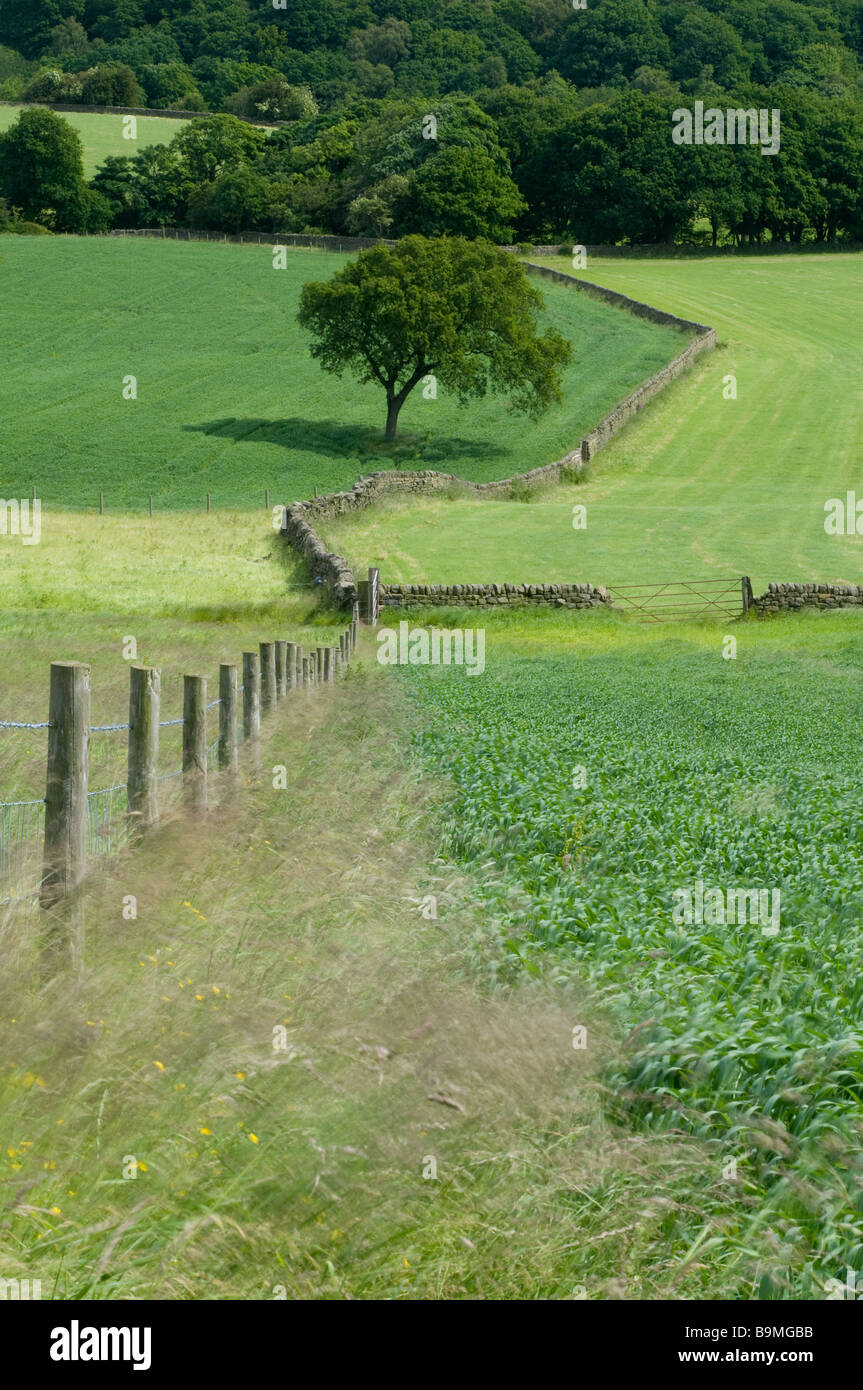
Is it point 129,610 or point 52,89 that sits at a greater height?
point 52,89

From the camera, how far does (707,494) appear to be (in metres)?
48.3

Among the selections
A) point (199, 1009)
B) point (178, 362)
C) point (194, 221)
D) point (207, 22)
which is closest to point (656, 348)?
point (178, 362)

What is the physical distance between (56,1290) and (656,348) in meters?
72.9

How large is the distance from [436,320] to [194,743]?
46051 mm

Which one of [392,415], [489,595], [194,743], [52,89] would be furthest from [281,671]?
[52,89]

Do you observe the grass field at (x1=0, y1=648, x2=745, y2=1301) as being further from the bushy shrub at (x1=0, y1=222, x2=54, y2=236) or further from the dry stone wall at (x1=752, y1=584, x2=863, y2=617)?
the bushy shrub at (x1=0, y1=222, x2=54, y2=236)

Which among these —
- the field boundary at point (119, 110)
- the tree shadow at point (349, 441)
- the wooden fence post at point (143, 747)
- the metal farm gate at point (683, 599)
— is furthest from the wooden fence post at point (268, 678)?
the field boundary at point (119, 110)

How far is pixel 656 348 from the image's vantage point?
2864 inches

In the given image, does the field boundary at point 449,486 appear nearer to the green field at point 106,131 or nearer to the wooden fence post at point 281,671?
the wooden fence post at point 281,671

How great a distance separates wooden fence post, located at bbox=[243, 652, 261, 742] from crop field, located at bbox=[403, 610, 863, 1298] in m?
1.93

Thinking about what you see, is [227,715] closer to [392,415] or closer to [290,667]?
[290,667]

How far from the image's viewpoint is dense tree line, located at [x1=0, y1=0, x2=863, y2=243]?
344 ft

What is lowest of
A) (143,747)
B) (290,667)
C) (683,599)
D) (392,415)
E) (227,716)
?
(683,599)
